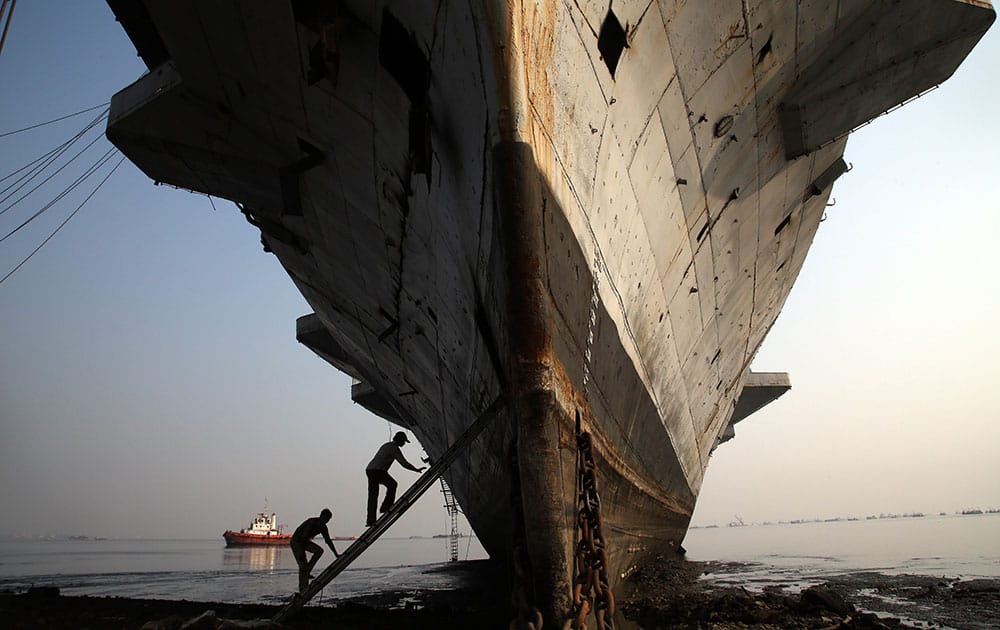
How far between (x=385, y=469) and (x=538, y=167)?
5907 millimetres

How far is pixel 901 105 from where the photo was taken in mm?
7051

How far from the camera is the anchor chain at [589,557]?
2.83m

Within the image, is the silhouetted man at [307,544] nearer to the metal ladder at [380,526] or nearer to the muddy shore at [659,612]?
the muddy shore at [659,612]

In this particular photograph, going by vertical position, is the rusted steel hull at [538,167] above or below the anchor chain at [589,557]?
above

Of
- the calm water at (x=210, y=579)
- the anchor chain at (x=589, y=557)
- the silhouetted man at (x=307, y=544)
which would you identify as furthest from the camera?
the calm water at (x=210, y=579)

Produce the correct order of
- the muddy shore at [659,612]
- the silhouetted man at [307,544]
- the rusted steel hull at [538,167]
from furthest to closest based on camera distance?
the silhouetted man at [307,544] → the muddy shore at [659,612] → the rusted steel hull at [538,167]

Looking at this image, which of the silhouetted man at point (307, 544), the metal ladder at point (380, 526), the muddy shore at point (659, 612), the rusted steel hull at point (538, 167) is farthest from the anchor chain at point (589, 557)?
the silhouetted man at point (307, 544)

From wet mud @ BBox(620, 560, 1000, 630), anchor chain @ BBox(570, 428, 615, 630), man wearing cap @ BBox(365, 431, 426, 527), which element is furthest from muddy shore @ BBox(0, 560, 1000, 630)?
anchor chain @ BBox(570, 428, 615, 630)

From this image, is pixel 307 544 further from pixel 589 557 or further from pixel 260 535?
pixel 260 535

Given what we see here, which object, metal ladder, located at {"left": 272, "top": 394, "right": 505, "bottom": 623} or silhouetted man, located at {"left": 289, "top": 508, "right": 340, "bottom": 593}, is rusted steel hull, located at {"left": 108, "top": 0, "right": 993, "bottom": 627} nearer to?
metal ladder, located at {"left": 272, "top": 394, "right": 505, "bottom": 623}

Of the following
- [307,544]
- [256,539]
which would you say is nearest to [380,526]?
[307,544]

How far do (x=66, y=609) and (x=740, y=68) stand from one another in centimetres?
896

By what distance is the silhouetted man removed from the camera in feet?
22.6

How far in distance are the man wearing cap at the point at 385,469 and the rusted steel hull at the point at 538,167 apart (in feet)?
2.84
